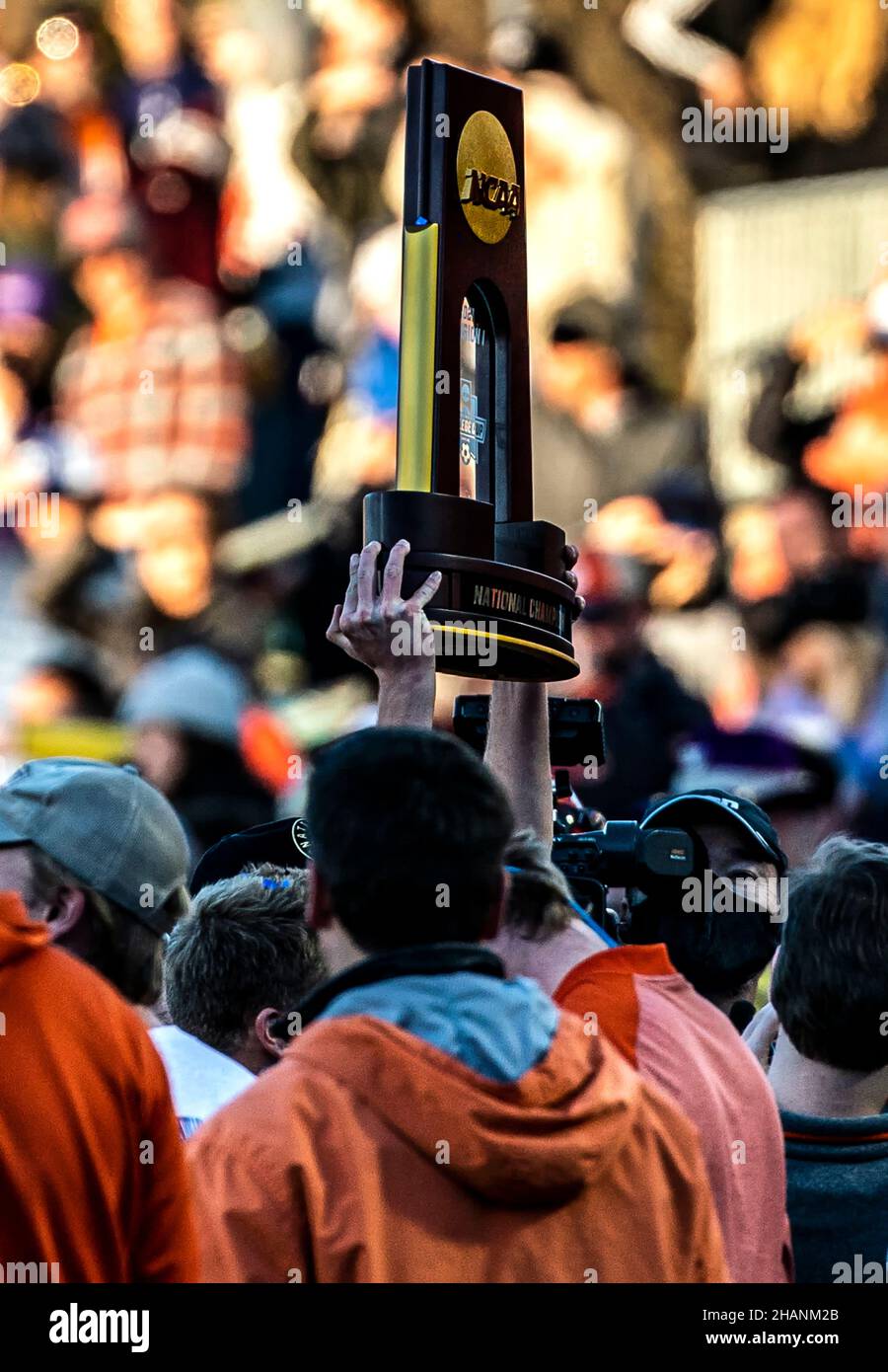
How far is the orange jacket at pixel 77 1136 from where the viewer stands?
79.3 inches

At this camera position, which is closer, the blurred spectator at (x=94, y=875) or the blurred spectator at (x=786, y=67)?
the blurred spectator at (x=94, y=875)

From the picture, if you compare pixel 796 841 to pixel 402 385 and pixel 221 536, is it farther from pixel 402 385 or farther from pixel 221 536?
pixel 221 536

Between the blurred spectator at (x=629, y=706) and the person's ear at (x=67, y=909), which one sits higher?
the blurred spectator at (x=629, y=706)

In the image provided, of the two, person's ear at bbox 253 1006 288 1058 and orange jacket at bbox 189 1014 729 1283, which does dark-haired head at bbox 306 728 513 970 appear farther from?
person's ear at bbox 253 1006 288 1058

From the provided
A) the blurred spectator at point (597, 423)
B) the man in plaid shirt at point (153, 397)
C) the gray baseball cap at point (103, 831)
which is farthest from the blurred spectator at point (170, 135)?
the gray baseball cap at point (103, 831)

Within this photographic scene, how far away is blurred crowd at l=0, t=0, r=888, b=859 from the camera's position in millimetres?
8539

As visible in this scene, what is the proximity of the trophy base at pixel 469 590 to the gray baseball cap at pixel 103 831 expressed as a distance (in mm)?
413

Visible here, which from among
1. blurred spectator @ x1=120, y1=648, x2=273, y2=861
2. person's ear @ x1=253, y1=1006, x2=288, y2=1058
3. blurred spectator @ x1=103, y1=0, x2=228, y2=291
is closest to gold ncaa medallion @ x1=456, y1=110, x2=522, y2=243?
person's ear @ x1=253, y1=1006, x2=288, y2=1058

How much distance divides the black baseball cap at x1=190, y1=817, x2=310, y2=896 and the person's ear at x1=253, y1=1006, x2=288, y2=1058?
20.4 inches

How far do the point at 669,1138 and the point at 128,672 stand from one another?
30.4 feet

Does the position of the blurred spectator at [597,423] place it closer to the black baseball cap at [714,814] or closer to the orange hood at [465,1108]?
the black baseball cap at [714,814]

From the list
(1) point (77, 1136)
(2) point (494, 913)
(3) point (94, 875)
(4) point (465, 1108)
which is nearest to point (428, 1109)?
(4) point (465, 1108)

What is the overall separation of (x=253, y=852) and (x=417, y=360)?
83cm

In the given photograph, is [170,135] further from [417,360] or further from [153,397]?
[417,360]
